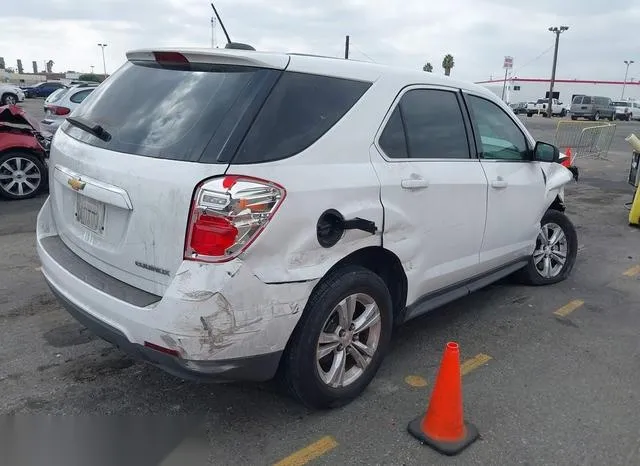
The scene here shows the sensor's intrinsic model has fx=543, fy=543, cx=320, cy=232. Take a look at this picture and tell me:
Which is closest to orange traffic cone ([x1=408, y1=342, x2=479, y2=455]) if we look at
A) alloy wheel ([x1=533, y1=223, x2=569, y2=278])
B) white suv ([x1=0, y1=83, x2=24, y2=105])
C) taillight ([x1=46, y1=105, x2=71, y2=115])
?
alloy wheel ([x1=533, y1=223, x2=569, y2=278])

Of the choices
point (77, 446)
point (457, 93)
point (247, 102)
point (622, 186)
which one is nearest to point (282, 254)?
point (247, 102)

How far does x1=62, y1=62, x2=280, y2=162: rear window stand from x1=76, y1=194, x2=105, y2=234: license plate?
295mm

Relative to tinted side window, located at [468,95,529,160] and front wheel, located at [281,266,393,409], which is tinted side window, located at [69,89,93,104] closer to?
tinted side window, located at [468,95,529,160]

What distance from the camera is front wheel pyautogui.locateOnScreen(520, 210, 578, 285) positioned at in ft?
16.4

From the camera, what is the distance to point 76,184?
283 cm

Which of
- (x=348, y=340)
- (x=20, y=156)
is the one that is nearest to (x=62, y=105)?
(x=20, y=156)

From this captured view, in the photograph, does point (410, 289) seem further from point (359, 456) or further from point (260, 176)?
point (260, 176)

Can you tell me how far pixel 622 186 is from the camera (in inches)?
460

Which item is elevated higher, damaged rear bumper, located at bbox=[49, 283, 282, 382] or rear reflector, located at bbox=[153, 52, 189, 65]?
rear reflector, located at bbox=[153, 52, 189, 65]

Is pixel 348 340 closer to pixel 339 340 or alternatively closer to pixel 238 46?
pixel 339 340

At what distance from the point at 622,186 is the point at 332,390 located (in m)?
11.0

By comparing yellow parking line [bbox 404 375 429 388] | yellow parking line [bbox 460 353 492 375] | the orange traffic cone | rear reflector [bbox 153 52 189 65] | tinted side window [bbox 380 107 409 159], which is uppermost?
rear reflector [bbox 153 52 189 65]

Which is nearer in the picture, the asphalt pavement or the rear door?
the rear door

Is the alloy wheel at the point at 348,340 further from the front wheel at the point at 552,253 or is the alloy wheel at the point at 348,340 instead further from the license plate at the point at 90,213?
the front wheel at the point at 552,253
